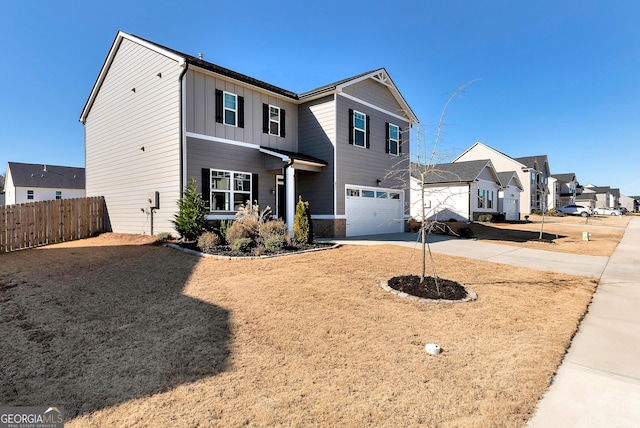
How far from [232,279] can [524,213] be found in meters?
45.1

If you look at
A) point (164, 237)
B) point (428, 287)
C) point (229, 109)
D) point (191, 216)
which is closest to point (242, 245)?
point (191, 216)

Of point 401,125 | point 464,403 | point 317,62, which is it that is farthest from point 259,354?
point 401,125

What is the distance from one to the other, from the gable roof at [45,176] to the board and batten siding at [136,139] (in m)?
29.5

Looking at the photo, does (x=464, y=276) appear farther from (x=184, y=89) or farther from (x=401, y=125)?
(x=401, y=125)

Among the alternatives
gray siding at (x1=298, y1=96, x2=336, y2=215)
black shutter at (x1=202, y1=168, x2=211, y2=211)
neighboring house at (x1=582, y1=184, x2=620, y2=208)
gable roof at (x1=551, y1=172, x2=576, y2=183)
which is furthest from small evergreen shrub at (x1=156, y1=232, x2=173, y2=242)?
neighboring house at (x1=582, y1=184, x2=620, y2=208)

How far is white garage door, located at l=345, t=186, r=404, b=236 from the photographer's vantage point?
15.1 m

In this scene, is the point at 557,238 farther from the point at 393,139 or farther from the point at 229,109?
the point at 229,109

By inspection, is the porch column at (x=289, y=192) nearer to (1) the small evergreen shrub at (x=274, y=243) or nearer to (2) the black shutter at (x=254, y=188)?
(2) the black shutter at (x=254, y=188)

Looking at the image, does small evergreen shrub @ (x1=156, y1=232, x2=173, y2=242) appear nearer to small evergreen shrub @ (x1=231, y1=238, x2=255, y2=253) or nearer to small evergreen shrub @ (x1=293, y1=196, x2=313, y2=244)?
small evergreen shrub @ (x1=231, y1=238, x2=255, y2=253)

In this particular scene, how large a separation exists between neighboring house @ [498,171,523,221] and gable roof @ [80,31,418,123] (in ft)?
65.9

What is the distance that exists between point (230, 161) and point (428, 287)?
9.42 m

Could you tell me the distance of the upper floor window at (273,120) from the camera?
45.7 feet

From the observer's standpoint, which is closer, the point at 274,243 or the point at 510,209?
the point at 274,243

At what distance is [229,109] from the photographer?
12.6 m
